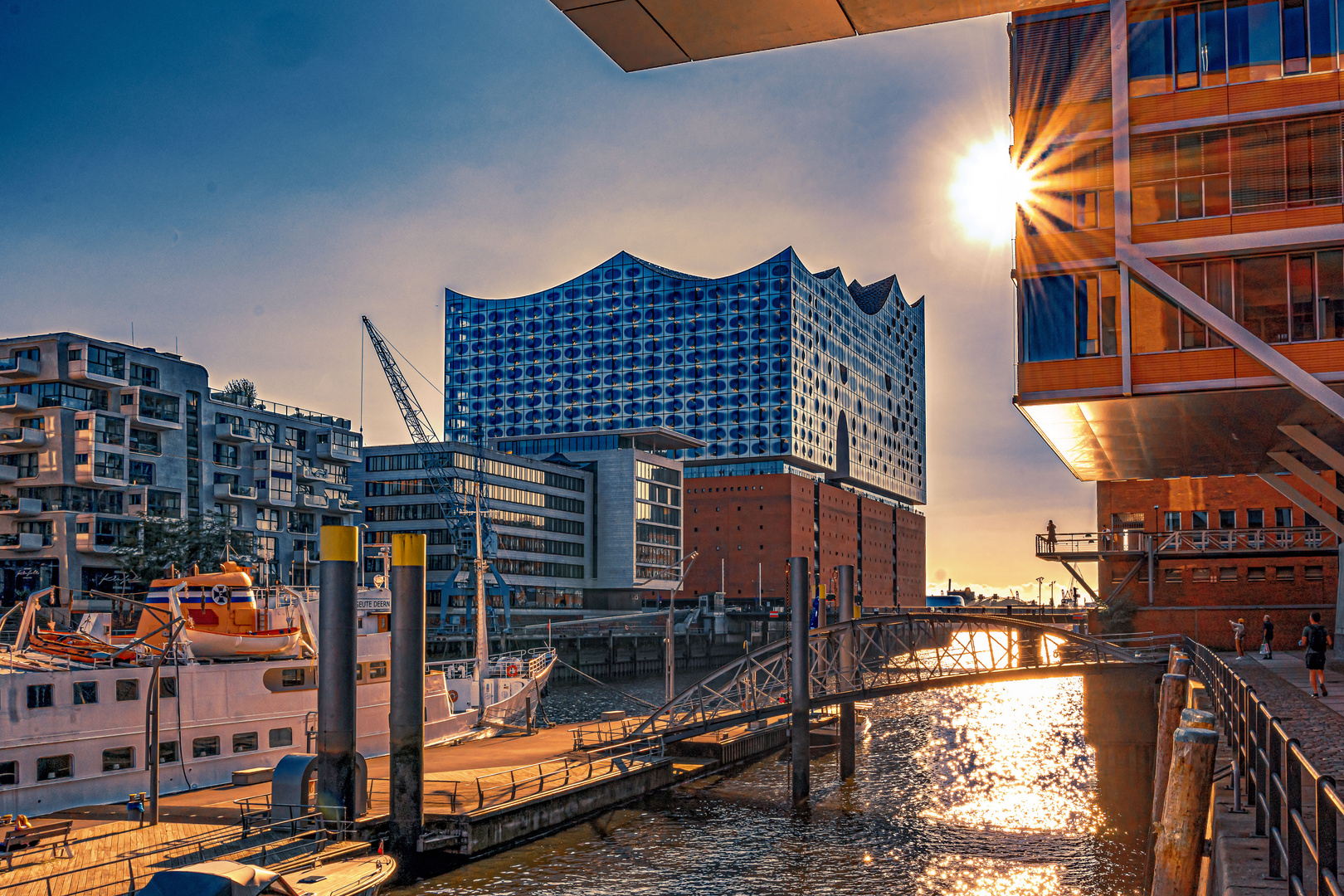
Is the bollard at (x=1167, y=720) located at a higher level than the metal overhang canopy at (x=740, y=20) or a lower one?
lower

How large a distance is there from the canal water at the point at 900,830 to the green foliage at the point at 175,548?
1970 inches

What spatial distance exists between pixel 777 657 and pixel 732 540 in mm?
117764

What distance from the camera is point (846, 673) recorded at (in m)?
51.9

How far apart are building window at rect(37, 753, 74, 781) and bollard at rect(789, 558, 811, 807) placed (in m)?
22.9

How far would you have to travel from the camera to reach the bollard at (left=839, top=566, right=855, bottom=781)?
4691 centimetres

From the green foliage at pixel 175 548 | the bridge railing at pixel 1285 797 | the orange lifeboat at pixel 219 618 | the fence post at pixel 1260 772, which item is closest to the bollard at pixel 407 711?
the orange lifeboat at pixel 219 618

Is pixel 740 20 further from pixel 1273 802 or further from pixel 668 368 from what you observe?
pixel 668 368

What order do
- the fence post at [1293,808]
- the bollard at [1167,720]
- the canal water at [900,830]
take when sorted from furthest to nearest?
the canal water at [900,830]
the bollard at [1167,720]
the fence post at [1293,808]

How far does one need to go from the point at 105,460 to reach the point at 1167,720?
268 ft

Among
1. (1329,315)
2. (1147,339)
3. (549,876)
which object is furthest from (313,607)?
(1329,315)

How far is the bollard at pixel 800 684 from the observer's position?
41.1 metres

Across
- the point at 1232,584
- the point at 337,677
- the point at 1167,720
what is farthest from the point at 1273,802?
the point at 1232,584

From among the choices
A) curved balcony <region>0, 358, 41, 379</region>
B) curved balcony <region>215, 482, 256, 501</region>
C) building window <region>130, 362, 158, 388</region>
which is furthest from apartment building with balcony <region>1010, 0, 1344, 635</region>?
curved balcony <region>215, 482, 256, 501</region>

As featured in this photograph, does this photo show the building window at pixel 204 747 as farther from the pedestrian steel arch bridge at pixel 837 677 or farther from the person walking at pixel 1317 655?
the person walking at pixel 1317 655
